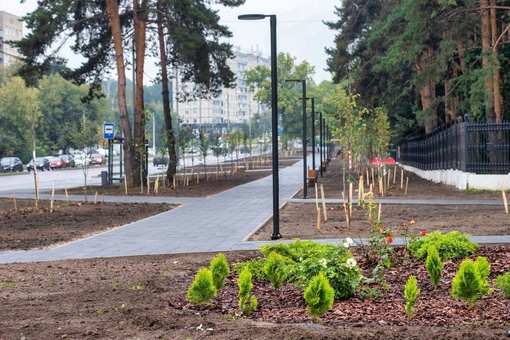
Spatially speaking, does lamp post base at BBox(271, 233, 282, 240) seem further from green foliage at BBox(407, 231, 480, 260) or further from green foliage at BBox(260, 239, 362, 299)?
green foliage at BBox(260, 239, 362, 299)

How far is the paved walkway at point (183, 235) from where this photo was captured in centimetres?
1460

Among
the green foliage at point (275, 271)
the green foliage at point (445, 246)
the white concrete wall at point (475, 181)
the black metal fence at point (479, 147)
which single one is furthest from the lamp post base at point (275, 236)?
the black metal fence at point (479, 147)

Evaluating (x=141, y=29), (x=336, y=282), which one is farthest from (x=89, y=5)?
(x=336, y=282)

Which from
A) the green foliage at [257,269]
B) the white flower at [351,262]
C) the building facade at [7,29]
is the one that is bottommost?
the green foliage at [257,269]

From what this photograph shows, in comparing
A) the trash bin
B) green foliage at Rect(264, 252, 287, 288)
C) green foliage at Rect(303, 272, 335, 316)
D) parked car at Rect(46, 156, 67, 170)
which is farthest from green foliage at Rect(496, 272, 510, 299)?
parked car at Rect(46, 156, 67, 170)

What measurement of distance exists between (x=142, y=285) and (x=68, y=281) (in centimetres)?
124

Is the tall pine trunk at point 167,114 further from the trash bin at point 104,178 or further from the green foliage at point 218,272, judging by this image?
the green foliage at point 218,272

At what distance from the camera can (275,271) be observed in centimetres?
970

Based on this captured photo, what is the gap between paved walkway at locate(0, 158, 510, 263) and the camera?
1460 centimetres

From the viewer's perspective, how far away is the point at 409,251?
1190 cm

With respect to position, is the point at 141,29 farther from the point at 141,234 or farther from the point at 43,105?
the point at 43,105

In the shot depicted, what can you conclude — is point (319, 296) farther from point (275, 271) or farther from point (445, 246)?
point (445, 246)

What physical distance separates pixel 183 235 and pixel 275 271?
7.84 meters

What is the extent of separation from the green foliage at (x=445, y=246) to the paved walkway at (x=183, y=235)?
2.74 m
